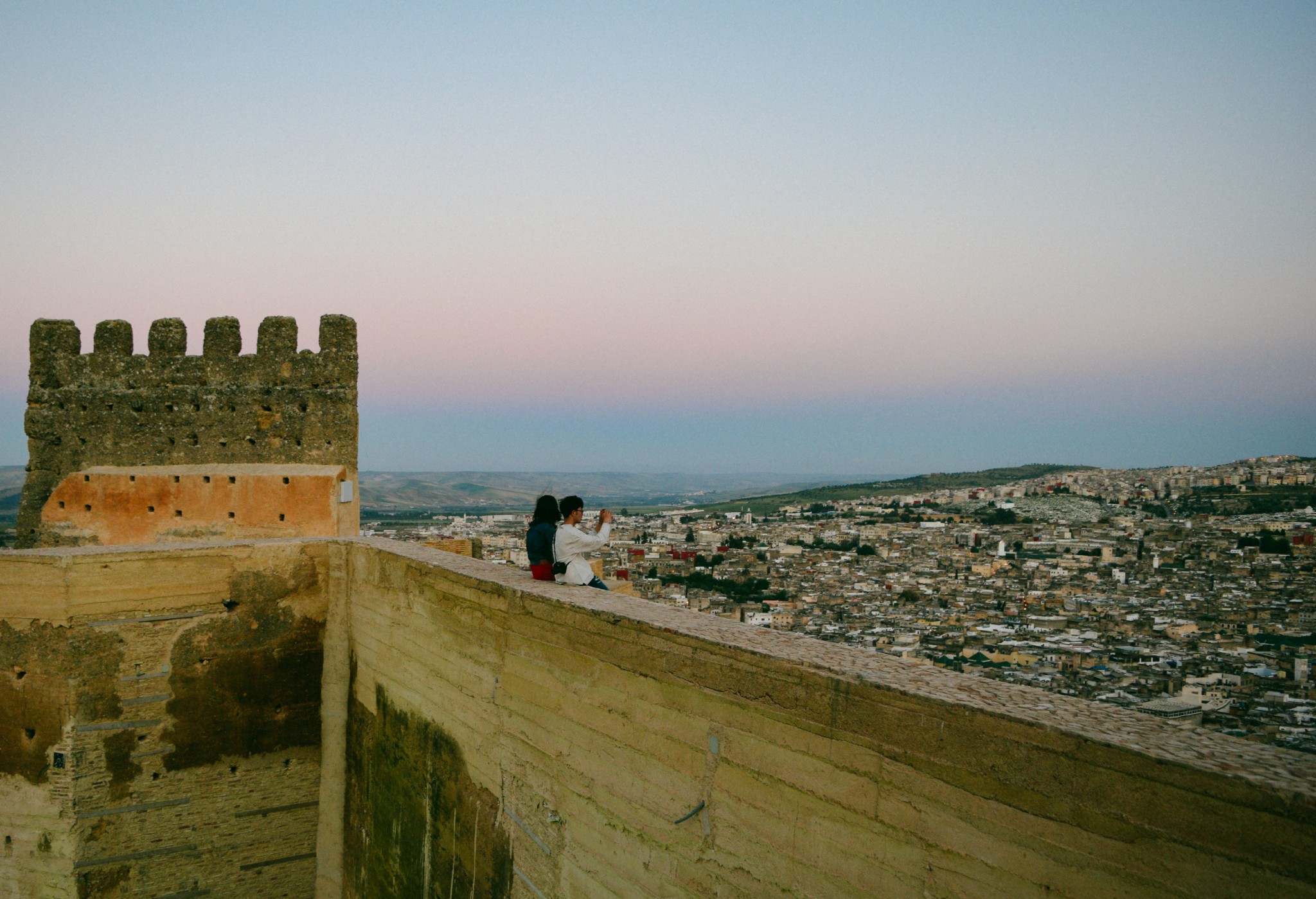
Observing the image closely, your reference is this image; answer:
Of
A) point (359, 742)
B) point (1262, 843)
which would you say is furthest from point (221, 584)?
point (1262, 843)

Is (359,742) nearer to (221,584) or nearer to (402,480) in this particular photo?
(221,584)

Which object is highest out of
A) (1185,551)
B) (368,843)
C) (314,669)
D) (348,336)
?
(348,336)

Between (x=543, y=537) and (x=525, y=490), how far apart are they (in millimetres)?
104556

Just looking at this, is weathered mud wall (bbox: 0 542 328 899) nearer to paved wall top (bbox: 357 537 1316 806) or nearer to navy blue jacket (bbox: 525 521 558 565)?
navy blue jacket (bbox: 525 521 558 565)

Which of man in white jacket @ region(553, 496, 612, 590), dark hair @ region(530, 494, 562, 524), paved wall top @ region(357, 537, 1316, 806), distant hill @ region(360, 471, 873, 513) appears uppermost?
dark hair @ region(530, 494, 562, 524)

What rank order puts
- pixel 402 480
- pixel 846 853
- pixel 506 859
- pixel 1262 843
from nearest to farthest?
pixel 1262 843
pixel 846 853
pixel 506 859
pixel 402 480

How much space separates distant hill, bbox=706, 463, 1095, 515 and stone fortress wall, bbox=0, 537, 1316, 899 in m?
21.5

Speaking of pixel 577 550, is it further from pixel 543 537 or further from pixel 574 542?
pixel 543 537

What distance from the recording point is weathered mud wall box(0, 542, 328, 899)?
5.18 metres

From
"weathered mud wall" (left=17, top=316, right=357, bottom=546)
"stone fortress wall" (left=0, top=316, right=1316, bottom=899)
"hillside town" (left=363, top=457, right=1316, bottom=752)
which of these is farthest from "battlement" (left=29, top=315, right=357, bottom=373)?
"stone fortress wall" (left=0, top=316, right=1316, bottom=899)

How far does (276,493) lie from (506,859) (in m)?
6.46

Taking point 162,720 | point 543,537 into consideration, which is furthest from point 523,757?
point 162,720

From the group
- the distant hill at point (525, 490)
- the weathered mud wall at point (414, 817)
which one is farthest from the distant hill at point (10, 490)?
the distant hill at point (525, 490)

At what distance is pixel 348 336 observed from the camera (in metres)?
9.30
